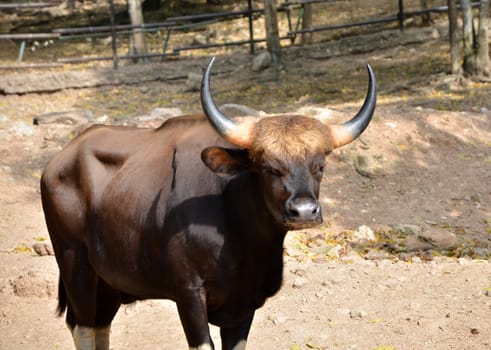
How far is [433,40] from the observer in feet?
Answer: 64.2

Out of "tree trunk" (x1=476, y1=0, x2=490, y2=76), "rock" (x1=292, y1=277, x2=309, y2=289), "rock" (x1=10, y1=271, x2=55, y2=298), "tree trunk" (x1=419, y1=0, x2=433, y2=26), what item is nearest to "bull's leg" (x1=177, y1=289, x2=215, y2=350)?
"rock" (x1=292, y1=277, x2=309, y2=289)

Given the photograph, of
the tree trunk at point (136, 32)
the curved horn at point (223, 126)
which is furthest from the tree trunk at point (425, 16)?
the curved horn at point (223, 126)

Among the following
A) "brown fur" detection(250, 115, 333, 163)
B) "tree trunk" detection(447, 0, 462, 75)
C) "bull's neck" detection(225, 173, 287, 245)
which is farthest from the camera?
"tree trunk" detection(447, 0, 462, 75)

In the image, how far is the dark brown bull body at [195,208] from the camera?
177 inches

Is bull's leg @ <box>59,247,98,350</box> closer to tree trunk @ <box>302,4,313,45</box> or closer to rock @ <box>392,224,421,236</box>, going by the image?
rock @ <box>392,224,421,236</box>

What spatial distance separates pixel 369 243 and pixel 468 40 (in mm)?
8068

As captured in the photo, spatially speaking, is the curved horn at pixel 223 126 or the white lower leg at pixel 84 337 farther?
the white lower leg at pixel 84 337

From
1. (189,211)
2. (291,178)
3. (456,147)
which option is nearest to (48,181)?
(189,211)

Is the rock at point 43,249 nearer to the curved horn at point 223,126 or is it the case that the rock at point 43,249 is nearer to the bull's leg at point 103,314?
the bull's leg at point 103,314

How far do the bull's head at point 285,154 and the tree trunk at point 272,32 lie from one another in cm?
1366

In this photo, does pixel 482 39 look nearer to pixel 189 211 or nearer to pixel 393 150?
pixel 393 150

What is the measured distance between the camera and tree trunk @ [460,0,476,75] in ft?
49.2

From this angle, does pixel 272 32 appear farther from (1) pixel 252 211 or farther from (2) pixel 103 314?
(1) pixel 252 211

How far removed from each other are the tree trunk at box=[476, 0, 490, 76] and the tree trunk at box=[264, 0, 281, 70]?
4.79 metres
